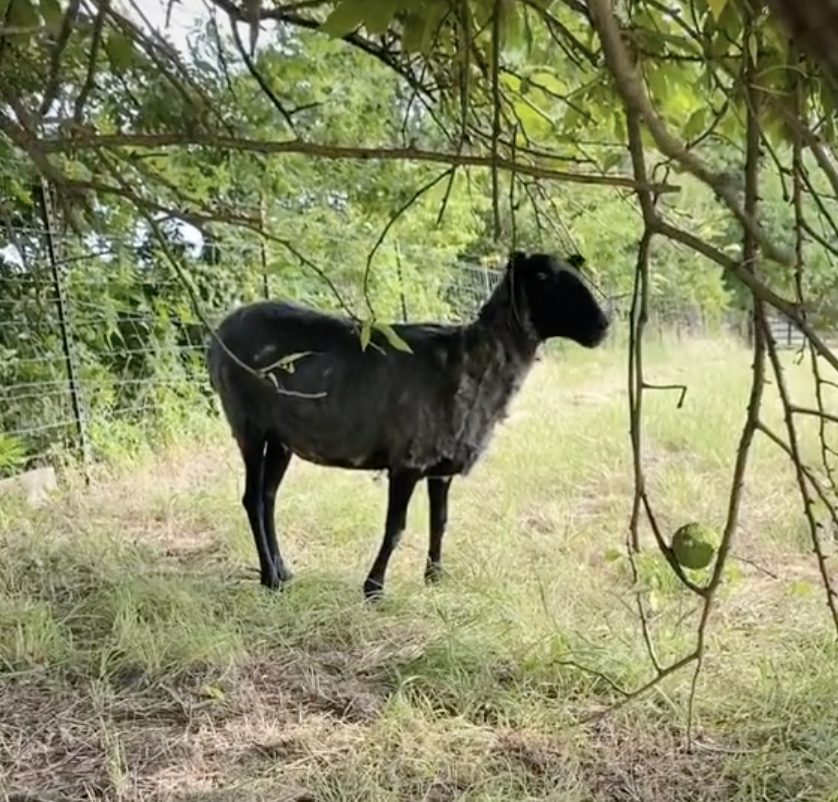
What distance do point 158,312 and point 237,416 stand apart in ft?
7.32

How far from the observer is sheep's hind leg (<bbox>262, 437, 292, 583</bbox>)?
3327mm

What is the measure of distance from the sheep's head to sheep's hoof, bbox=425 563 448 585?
31.9 inches

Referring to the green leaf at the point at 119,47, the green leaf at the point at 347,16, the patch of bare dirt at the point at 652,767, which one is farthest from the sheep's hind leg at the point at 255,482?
the green leaf at the point at 347,16

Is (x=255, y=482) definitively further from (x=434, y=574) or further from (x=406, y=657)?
A: (x=406, y=657)

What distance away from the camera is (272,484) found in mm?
3420

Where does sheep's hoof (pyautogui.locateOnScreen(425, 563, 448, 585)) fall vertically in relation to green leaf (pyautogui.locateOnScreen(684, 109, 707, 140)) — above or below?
below

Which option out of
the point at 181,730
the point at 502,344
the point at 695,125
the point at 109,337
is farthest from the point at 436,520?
the point at 109,337

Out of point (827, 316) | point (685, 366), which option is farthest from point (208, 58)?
point (685, 366)

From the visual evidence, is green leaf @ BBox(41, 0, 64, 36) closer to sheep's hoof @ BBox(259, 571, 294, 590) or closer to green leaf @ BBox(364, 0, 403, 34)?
green leaf @ BBox(364, 0, 403, 34)

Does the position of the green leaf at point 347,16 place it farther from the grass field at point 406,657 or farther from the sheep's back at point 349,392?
the sheep's back at point 349,392

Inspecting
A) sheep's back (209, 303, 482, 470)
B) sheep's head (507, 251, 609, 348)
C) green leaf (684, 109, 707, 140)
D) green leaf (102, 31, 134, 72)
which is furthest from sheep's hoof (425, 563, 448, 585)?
green leaf (102, 31, 134, 72)

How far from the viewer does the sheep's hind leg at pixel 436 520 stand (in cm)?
321

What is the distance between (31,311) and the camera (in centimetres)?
455

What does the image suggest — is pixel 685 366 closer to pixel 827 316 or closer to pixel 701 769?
pixel 701 769
